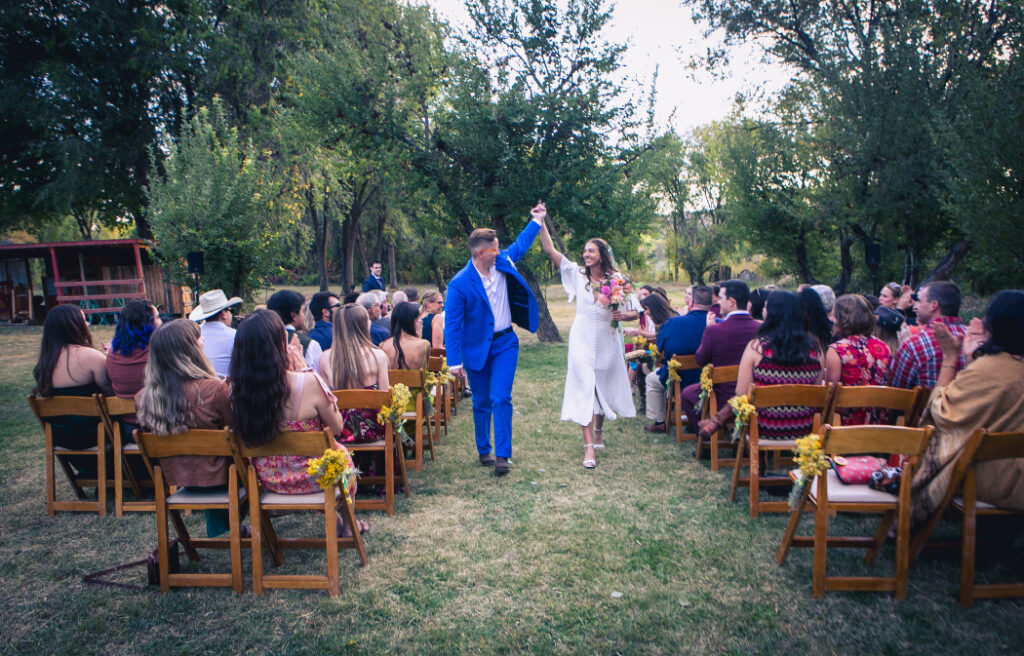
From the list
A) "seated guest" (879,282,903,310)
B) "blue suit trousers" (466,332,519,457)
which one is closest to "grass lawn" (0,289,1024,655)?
"blue suit trousers" (466,332,519,457)

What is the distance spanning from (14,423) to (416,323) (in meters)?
6.01

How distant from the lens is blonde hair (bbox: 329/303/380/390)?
16.0 ft

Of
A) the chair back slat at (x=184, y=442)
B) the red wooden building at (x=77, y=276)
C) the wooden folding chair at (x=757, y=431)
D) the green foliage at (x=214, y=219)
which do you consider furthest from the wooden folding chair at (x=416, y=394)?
the red wooden building at (x=77, y=276)

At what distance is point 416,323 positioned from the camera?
6273 millimetres

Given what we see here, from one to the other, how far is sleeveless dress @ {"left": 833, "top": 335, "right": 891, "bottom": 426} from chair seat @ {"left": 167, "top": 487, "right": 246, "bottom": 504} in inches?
173

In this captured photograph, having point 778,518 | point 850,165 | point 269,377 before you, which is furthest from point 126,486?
point 850,165

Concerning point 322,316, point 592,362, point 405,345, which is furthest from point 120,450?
point 592,362

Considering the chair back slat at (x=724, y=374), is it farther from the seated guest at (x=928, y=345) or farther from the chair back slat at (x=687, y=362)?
the seated guest at (x=928, y=345)

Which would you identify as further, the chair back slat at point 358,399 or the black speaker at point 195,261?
the black speaker at point 195,261

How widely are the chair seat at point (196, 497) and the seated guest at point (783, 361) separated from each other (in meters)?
3.74

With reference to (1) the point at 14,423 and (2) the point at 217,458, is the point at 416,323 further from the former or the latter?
(1) the point at 14,423

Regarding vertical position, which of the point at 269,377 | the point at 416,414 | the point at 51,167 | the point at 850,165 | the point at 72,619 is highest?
the point at 51,167

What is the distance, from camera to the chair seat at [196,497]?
144 inches

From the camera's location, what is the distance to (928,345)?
4418 millimetres
